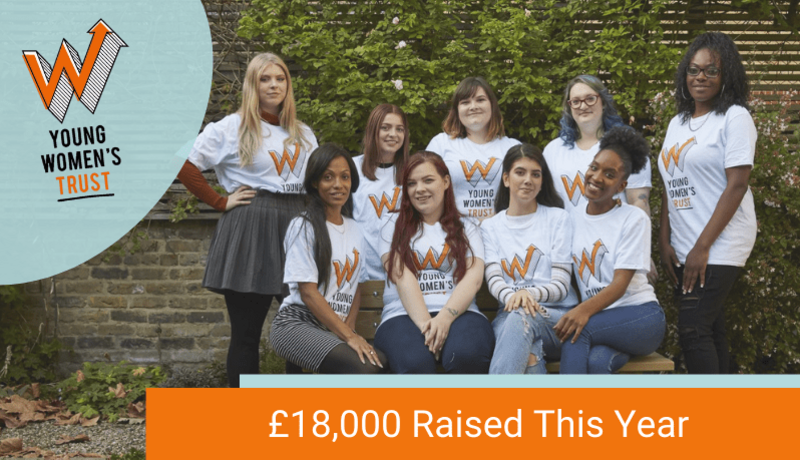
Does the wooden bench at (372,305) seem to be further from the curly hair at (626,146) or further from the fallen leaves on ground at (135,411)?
the fallen leaves on ground at (135,411)

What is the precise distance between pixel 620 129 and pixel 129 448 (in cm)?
308

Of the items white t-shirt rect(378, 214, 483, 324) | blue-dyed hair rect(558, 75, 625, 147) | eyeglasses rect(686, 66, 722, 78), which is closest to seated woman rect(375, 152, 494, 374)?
white t-shirt rect(378, 214, 483, 324)

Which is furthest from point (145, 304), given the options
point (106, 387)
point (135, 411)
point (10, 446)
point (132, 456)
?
point (132, 456)

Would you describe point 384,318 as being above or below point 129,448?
above

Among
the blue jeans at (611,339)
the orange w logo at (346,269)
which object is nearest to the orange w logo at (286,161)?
the orange w logo at (346,269)

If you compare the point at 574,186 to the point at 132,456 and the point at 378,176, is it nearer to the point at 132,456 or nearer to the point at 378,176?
the point at 378,176

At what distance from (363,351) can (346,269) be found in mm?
418

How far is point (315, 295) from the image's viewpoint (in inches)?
124

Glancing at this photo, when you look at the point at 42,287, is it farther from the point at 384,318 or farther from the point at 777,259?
the point at 777,259

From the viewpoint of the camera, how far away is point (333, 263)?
10.6ft

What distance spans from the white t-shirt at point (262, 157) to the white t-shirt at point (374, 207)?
12.2 inches

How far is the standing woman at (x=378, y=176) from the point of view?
143 inches

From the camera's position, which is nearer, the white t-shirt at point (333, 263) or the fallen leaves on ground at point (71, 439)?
the white t-shirt at point (333, 263)

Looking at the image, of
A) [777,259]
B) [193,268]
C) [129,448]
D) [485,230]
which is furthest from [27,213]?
[777,259]
